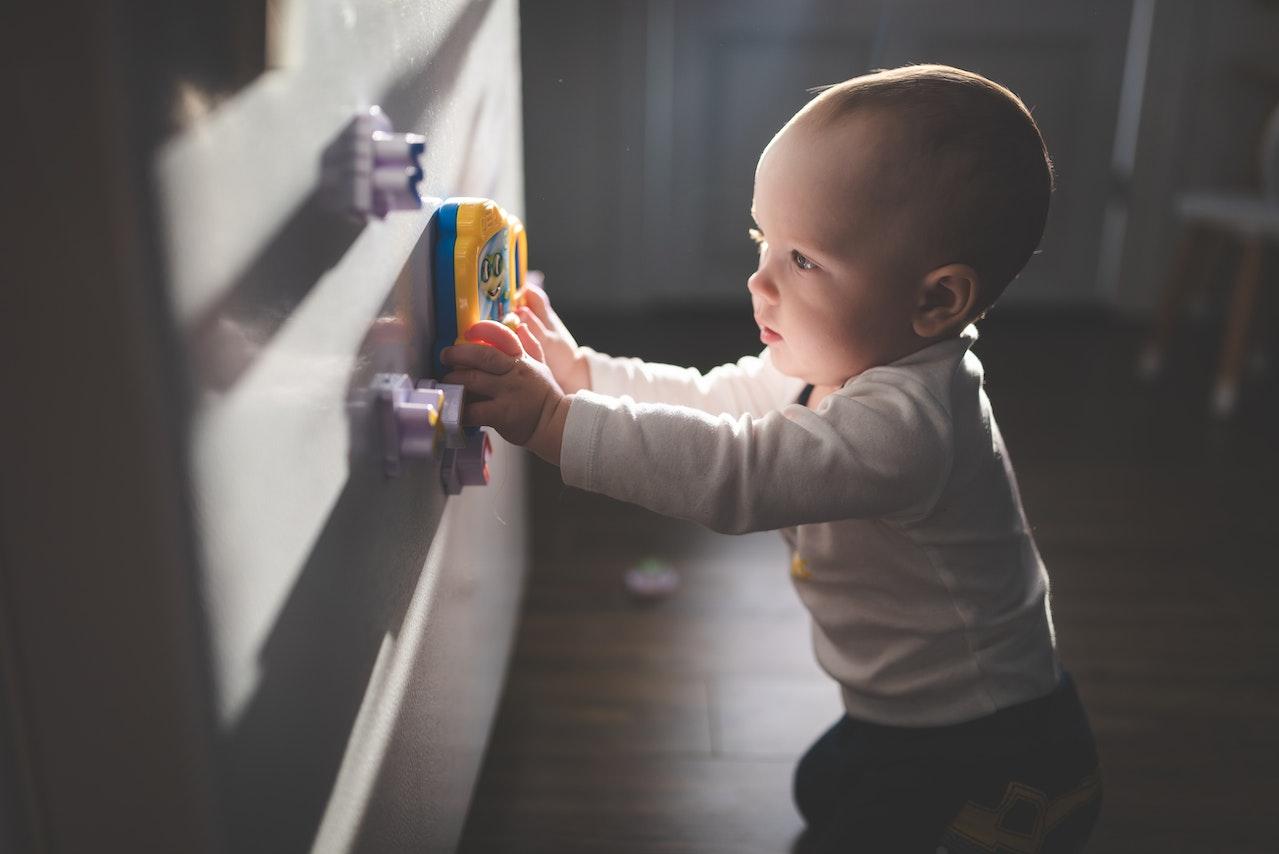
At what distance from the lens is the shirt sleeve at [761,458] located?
0.52 metres

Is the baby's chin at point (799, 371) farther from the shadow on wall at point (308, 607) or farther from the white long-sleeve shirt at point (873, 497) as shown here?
the shadow on wall at point (308, 607)

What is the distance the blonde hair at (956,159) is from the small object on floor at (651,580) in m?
0.63

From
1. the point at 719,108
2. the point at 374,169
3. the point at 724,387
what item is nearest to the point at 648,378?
the point at 724,387

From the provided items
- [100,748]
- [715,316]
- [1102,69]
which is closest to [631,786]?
[100,748]

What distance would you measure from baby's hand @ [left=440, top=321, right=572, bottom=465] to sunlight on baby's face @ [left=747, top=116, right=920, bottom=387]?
15 centimetres

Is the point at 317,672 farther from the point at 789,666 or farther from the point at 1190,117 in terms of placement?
the point at 1190,117

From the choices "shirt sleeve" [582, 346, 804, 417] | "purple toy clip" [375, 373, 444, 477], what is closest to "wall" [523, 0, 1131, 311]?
"shirt sleeve" [582, 346, 804, 417]

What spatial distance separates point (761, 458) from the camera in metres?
0.53

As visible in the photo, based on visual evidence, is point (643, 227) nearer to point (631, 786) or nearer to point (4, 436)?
point (631, 786)

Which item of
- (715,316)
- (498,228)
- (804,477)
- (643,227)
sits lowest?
(715,316)

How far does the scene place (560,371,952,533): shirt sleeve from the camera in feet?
1.70

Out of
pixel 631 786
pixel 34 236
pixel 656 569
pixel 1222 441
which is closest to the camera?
pixel 34 236

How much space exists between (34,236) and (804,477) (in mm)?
359

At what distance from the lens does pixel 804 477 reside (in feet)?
1.74
